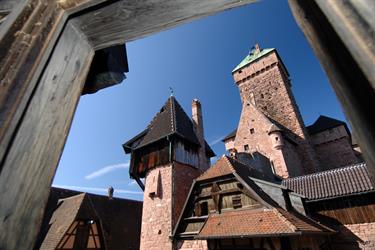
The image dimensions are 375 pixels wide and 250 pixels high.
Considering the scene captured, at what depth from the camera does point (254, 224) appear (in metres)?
8.16

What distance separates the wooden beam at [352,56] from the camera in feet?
1.64

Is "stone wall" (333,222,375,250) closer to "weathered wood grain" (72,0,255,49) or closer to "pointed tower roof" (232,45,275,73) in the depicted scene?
"weathered wood grain" (72,0,255,49)

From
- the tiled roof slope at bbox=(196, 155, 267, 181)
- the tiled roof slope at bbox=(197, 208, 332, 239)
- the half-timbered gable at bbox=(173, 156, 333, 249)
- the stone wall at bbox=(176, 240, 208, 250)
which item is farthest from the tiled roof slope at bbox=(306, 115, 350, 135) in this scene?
the stone wall at bbox=(176, 240, 208, 250)

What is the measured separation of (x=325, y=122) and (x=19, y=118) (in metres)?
27.9

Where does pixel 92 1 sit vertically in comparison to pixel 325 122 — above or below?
below

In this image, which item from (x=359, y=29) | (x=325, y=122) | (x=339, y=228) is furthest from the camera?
(x=325, y=122)

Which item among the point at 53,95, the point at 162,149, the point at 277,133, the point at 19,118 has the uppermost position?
the point at 277,133

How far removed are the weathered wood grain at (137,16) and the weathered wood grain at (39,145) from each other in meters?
0.09

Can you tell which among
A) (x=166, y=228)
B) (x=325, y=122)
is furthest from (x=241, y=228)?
(x=325, y=122)

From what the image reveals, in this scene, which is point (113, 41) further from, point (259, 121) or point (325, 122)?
point (325, 122)

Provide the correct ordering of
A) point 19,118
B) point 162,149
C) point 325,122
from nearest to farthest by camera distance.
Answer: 1. point 19,118
2. point 162,149
3. point 325,122

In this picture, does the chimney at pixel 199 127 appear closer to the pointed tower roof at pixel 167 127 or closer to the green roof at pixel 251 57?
the pointed tower roof at pixel 167 127

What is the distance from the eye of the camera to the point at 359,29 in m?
0.53

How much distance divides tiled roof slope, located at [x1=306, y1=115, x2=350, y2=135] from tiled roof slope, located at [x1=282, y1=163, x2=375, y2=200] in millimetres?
9611
